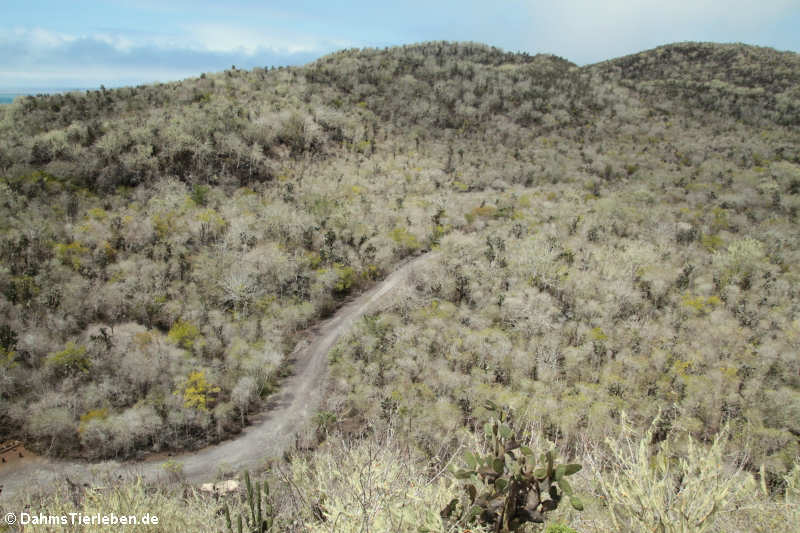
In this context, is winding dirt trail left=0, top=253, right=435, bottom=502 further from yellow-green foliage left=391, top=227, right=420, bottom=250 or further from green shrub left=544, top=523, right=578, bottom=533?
Answer: green shrub left=544, top=523, right=578, bottom=533

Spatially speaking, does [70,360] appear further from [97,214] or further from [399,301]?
[399,301]

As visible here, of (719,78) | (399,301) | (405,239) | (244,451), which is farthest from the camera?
(719,78)

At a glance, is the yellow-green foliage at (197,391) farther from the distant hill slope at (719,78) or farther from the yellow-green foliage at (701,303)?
the distant hill slope at (719,78)

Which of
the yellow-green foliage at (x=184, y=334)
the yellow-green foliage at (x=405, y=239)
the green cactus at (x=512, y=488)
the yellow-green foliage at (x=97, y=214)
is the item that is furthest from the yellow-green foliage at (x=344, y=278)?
the green cactus at (x=512, y=488)

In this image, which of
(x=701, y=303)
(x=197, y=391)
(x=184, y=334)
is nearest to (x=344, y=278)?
(x=184, y=334)

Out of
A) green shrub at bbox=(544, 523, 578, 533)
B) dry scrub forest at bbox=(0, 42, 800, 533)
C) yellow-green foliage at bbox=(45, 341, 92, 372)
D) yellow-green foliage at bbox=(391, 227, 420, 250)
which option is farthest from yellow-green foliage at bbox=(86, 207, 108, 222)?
green shrub at bbox=(544, 523, 578, 533)

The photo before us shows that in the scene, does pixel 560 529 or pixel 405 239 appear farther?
pixel 405 239

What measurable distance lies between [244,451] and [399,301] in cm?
1189

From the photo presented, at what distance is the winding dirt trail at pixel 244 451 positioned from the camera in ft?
50.9

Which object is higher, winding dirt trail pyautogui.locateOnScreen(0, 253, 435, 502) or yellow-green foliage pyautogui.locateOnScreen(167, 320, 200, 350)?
yellow-green foliage pyautogui.locateOnScreen(167, 320, 200, 350)

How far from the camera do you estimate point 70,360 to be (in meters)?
18.8

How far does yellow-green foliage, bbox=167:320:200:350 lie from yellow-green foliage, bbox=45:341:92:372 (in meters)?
3.47

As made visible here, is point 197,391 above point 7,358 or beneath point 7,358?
beneath

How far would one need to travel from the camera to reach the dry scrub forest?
8.17 meters
